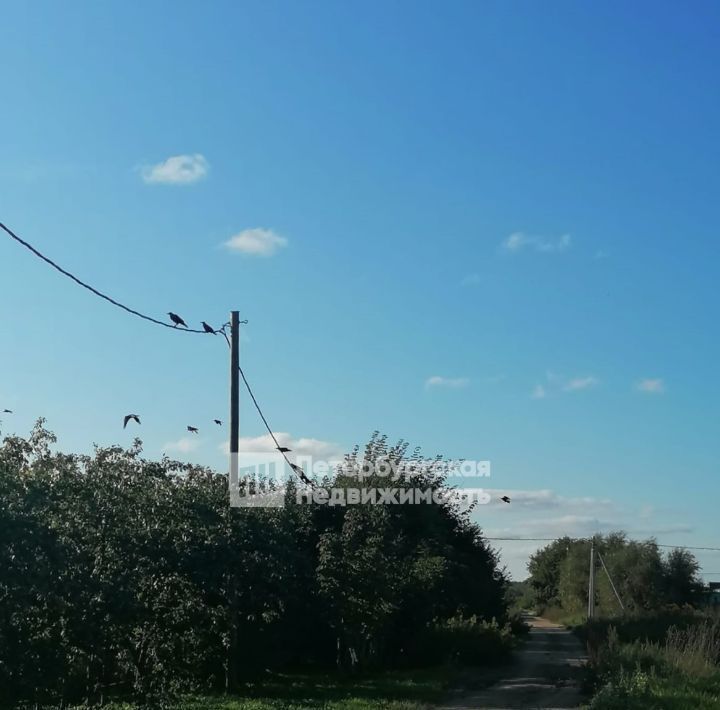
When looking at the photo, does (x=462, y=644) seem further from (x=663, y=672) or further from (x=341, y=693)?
(x=663, y=672)

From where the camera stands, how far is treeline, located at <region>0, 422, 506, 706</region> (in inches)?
460

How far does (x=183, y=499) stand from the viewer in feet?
53.5

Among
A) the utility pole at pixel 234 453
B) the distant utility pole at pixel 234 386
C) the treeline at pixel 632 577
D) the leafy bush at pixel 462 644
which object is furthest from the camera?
the treeline at pixel 632 577

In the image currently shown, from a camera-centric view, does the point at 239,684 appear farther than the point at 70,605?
Yes

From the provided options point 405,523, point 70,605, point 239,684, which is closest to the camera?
point 70,605

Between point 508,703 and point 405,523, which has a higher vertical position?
point 405,523

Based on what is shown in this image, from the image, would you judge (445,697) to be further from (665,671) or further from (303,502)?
(303,502)

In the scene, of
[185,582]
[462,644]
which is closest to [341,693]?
[185,582]

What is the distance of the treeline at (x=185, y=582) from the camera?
1167 centimetres

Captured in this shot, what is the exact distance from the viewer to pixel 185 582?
1575 centimetres

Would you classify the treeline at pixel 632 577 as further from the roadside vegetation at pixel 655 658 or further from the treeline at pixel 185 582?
the treeline at pixel 185 582

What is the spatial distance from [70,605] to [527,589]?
314 ft

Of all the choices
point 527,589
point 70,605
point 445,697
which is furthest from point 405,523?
point 527,589

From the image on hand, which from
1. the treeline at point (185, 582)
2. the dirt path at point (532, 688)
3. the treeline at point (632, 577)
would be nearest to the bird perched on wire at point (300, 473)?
the treeline at point (185, 582)
